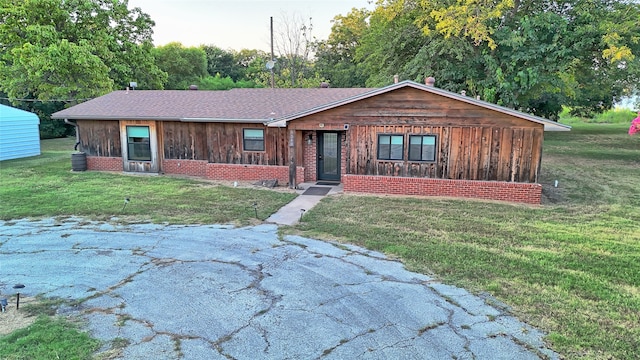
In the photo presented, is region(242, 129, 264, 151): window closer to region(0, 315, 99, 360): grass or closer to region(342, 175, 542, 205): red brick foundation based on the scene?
region(342, 175, 542, 205): red brick foundation

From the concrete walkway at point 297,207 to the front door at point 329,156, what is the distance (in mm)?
825

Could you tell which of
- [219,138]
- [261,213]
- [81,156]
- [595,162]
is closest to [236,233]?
[261,213]

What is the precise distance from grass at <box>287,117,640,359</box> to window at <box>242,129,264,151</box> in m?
4.25

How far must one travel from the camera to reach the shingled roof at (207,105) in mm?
15984

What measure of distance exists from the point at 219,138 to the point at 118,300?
1053cm

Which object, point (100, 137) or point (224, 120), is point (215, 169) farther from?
point (100, 137)

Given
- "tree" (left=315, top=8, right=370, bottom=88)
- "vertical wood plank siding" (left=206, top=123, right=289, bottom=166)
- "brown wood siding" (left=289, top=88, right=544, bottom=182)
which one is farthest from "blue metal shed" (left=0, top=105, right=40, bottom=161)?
"tree" (left=315, top=8, right=370, bottom=88)

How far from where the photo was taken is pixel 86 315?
571 centimetres

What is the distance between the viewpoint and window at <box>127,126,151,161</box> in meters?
17.1

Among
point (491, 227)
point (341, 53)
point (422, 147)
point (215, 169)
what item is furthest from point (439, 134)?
point (341, 53)

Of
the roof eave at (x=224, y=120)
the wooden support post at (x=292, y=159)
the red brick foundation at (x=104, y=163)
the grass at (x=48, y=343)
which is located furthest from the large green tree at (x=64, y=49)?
the grass at (x=48, y=343)

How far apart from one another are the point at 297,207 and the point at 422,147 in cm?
436

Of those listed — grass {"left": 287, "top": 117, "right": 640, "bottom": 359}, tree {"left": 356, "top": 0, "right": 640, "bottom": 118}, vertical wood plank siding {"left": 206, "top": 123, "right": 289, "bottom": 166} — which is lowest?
grass {"left": 287, "top": 117, "right": 640, "bottom": 359}

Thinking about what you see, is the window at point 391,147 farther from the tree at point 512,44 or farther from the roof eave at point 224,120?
the tree at point 512,44
